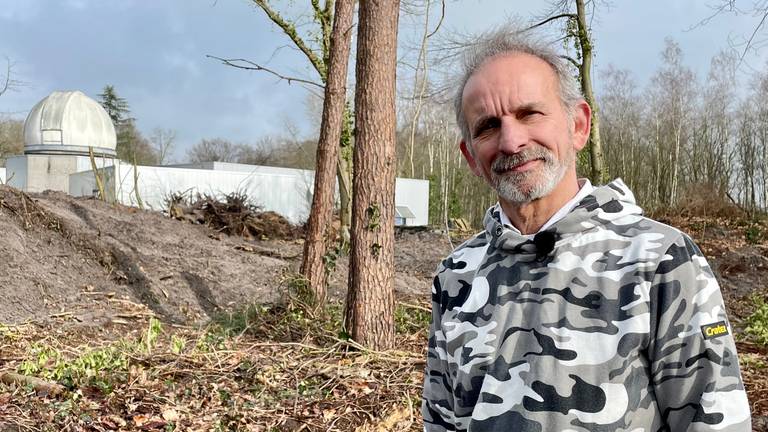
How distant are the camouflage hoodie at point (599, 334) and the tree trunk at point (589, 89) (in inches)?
450

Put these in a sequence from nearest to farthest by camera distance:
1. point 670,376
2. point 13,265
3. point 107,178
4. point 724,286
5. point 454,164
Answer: point 670,376 < point 13,265 < point 724,286 < point 107,178 < point 454,164

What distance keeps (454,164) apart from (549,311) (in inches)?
1400

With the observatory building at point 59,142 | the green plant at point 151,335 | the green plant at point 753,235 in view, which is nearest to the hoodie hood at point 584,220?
the green plant at point 151,335

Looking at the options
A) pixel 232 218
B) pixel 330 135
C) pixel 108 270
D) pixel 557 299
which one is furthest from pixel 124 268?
pixel 557 299

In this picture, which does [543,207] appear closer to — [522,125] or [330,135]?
[522,125]

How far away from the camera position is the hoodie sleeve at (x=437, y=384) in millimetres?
1724

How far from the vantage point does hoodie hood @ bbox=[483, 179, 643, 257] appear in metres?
1.46

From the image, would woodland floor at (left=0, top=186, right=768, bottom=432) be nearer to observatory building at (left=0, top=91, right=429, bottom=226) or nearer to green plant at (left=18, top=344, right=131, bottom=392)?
green plant at (left=18, top=344, right=131, bottom=392)

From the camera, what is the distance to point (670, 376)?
131cm

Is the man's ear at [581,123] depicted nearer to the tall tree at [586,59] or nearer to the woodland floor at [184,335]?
the woodland floor at [184,335]

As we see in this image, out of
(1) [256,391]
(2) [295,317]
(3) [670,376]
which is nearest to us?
(3) [670,376]

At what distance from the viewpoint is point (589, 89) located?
13031 millimetres

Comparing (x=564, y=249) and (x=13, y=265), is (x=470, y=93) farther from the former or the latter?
(x=13, y=265)

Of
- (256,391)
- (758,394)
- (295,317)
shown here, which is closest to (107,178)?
(295,317)
